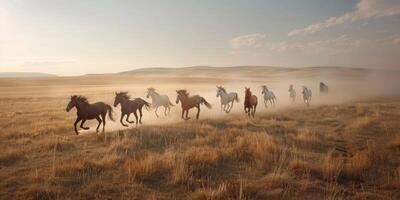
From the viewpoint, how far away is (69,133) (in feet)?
51.5

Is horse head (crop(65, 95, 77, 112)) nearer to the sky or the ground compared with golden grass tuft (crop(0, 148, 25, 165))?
nearer to the sky

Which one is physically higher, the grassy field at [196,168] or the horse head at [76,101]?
the horse head at [76,101]

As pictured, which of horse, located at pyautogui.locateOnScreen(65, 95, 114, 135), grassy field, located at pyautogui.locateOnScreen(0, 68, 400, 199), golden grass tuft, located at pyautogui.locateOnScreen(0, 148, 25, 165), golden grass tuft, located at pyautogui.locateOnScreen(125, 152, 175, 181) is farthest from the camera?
horse, located at pyautogui.locateOnScreen(65, 95, 114, 135)

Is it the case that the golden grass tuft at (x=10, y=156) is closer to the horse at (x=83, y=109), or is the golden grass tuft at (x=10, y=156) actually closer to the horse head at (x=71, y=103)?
the horse head at (x=71, y=103)

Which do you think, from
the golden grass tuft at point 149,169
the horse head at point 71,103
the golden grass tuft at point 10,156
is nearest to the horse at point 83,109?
the horse head at point 71,103

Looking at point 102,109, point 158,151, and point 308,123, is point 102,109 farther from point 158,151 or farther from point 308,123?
point 308,123

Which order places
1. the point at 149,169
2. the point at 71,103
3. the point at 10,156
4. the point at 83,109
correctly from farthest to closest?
the point at 83,109, the point at 71,103, the point at 10,156, the point at 149,169

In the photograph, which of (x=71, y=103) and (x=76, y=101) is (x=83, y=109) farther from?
(x=71, y=103)

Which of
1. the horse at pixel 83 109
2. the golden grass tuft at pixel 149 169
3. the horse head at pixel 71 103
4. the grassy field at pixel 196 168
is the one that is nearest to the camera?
the grassy field at pixel 196 168

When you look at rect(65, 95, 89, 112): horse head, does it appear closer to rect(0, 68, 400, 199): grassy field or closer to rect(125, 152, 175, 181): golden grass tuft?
rect(0, 68, 400, 199): grassy field

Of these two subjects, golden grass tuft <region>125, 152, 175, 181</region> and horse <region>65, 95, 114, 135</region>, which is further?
horse <region>65, 95, 114, 135</region>

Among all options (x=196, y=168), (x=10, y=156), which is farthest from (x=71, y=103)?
(x=196, y=168)

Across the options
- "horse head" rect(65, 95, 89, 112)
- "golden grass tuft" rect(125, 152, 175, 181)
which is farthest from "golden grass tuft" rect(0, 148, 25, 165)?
"golden grass tuft" rect(125, 152, 175, 181)

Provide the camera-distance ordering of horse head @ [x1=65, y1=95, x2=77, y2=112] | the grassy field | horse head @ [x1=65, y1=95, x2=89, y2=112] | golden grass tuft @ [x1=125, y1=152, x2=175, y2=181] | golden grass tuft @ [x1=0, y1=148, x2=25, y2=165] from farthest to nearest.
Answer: horse head @ [x1=65, y1=95, x2=89, y2=112] → horse head @ [x1=65, y1=95, x2=77, y2=112] → golden grass tuft @ [x1=0, y1=148, x2=25, y2=165] → golden grass tuft @ [x1=125, y1=152, x2=175, y2=181] → the grassy field
